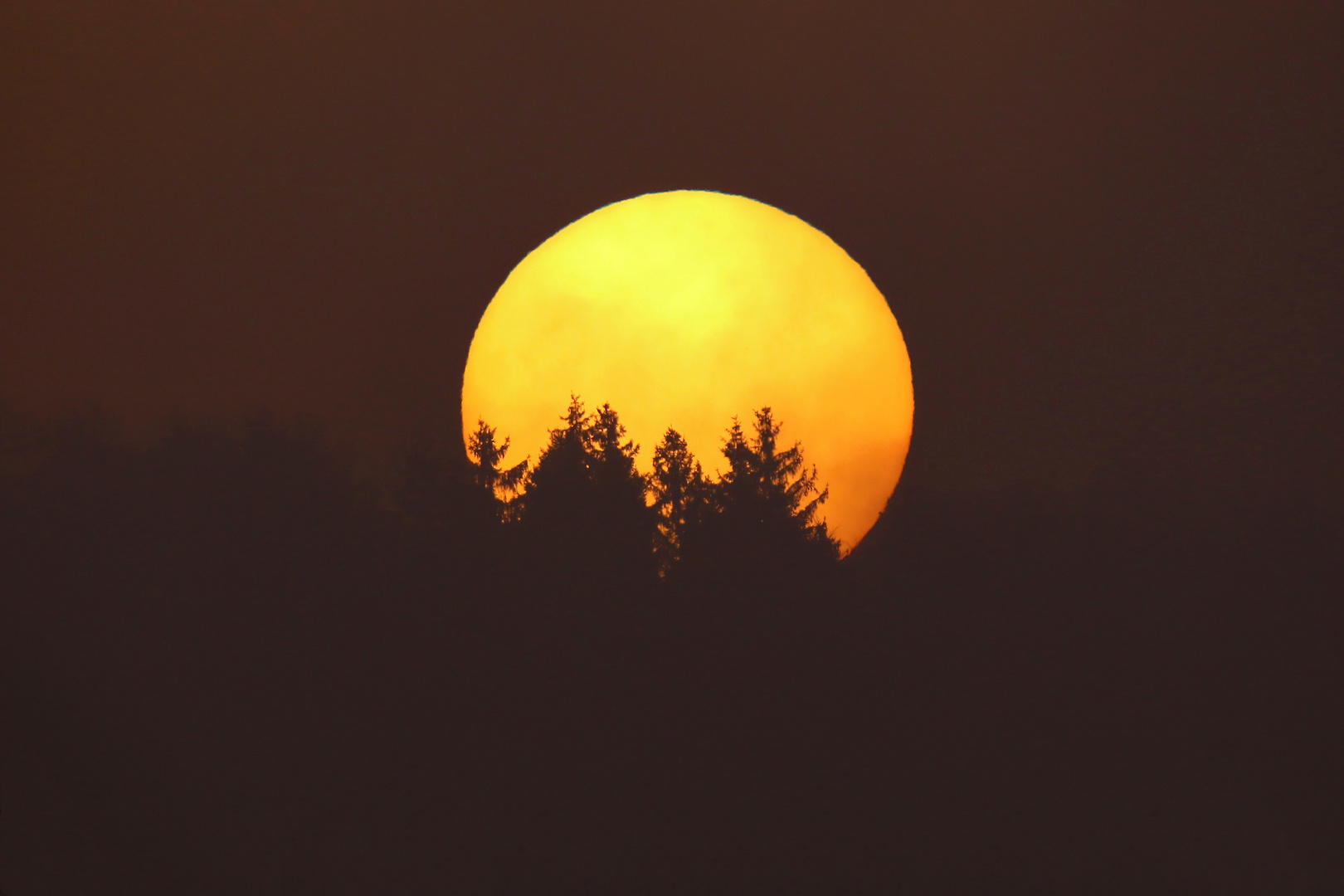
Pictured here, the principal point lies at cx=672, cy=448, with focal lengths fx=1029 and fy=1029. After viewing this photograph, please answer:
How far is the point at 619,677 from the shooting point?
1093 cm

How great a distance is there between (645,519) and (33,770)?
7.04 metres

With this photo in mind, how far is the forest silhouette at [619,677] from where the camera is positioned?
9.84m

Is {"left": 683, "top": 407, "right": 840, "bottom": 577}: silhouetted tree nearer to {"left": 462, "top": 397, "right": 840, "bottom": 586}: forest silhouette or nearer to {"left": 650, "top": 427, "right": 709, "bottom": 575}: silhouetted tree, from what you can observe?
{"left": 462, "top": 397, "right": 840, "bottom": 586}: forest silhouette

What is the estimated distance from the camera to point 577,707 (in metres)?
10.7

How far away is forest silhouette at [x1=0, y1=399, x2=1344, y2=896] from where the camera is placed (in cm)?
984

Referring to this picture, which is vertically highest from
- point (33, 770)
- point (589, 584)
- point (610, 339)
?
point (610, 339)

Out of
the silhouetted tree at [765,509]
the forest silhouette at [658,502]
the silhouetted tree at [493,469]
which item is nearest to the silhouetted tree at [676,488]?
the forest silhouette at [658,502]

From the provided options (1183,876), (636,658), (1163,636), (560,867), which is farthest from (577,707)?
(1163,636)

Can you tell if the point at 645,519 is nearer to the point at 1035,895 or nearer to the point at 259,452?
the point at 259,452

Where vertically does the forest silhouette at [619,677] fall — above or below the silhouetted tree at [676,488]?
below

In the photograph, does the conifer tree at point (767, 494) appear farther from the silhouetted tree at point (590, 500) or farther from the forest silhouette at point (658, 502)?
the silhouetted tree at point (590, 500)

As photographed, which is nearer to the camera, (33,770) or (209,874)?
(209,874)

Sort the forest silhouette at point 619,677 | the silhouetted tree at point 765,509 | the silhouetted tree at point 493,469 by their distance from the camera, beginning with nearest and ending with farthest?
the forest silhouette at point 619,677, the silhouetted tree at point 765,509, the silhouetted tree at point 493,469

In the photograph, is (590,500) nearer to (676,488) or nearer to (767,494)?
(676,488)
